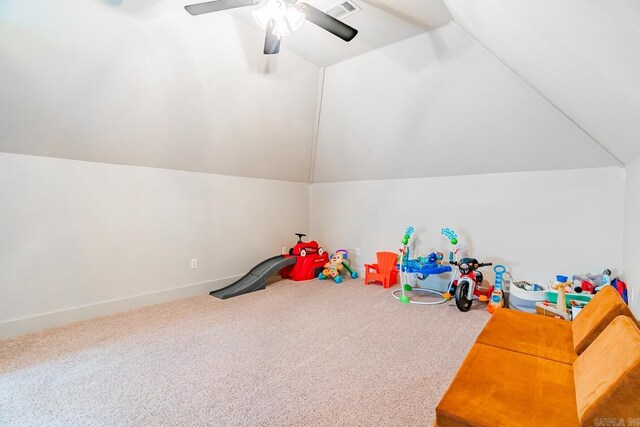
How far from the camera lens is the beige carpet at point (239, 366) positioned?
5.61ft

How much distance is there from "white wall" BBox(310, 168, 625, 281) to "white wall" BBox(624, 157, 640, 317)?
259mm

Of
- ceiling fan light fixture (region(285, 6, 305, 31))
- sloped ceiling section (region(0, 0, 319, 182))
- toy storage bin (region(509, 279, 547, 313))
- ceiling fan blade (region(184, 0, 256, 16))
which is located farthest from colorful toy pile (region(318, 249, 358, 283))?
ceiling fan blade (region(184, 0, 256, 16))

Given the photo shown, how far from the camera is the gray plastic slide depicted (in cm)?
393

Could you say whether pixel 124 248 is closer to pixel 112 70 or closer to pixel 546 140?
pixel 112 70

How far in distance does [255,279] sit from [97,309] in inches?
69.4

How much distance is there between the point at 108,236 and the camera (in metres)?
3.17

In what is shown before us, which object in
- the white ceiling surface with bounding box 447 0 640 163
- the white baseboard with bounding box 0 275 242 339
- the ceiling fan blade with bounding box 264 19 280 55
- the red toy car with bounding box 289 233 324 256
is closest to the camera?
the white ceiling surface with bounding box 447 0 640 163

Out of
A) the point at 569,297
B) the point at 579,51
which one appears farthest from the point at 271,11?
the point at 569,297

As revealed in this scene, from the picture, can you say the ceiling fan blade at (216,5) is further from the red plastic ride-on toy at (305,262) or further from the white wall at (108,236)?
the red plastic ride-on toy at (305,262)

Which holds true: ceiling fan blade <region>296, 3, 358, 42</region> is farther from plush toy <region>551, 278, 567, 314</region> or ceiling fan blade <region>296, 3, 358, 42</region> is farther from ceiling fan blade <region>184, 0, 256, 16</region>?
plush toy <region>551, 278, 567, 314</region>

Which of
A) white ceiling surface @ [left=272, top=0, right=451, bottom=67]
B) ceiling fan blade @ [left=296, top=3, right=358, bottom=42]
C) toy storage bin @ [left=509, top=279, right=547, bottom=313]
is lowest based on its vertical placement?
toy storage bin @ [left=509, top=279, right=547, bottom=313]

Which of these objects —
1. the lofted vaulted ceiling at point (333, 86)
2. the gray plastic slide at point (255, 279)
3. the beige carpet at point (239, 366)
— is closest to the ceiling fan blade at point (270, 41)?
the lofted vaulted ceiling at point (333, 86)

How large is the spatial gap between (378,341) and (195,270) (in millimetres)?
2516

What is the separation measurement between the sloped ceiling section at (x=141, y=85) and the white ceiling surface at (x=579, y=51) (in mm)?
2020
